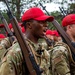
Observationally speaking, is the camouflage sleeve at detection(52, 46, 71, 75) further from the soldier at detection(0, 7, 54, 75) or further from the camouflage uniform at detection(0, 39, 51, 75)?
the camouflage uniform at detection(0, 39, 51, 75)

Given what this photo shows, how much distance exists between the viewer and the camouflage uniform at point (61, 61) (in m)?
4.22

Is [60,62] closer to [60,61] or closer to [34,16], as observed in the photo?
[60,61]

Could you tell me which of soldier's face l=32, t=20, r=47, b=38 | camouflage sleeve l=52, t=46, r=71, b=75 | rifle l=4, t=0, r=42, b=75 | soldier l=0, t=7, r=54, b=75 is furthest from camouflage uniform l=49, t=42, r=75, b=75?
rifle l=4, t=0, r=42, b=75

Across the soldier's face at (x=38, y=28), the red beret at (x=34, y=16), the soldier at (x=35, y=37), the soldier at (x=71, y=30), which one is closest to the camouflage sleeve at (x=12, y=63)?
the soldier at (x=35, y=37)

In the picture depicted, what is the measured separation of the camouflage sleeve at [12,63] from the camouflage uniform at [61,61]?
700 mm

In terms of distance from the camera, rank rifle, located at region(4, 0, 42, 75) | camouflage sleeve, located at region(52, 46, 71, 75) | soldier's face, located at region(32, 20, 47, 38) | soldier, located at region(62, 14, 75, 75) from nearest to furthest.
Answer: rifle, located at region(4, 0, 42, 75)
soldier's face, located at region(32, 20, 47, 38)
camouflage sleeve, located at region(52, 46, 71, 75)
soldier, located at region(62, 14, 75, 75)

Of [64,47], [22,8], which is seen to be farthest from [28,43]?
[22,8]

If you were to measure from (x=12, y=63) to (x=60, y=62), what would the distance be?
2.65 feet

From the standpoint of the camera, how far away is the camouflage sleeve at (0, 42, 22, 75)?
3646 millimetres

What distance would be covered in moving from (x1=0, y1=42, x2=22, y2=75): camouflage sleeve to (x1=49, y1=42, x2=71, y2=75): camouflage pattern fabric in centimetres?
70

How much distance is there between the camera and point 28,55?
362cm

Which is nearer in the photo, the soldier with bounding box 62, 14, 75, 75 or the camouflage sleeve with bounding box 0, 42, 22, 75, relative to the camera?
the camouflage sleeve with bounding box 0, 42, 22, 75

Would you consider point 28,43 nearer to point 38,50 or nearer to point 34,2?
point 38,50

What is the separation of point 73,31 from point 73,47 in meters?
0.23
